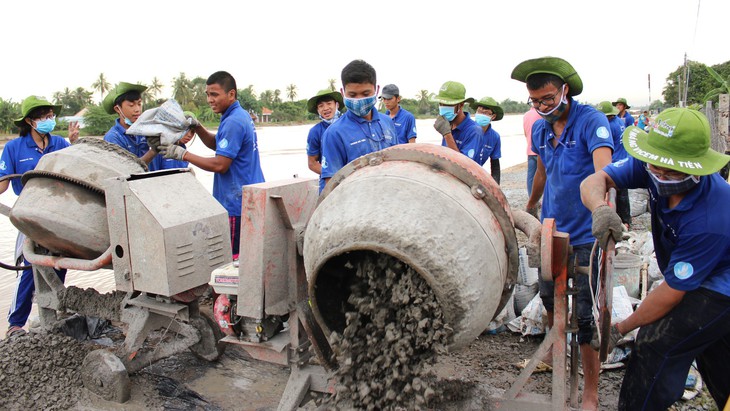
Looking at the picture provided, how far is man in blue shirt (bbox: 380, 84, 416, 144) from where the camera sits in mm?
5512

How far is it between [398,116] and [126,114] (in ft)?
9.07

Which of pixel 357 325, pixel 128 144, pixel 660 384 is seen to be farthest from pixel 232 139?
pixel 660 384

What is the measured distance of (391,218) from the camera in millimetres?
1975

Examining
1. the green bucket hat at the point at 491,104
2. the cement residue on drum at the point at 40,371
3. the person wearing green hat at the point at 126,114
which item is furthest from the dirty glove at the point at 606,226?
the green bucket hat at the point at 491,104

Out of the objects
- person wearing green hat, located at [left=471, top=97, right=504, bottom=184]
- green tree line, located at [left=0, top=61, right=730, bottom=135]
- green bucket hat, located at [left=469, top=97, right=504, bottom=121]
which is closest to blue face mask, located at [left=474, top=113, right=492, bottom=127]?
person wearing green hat, located at [left=471, top=97, right=504, bottom=184]

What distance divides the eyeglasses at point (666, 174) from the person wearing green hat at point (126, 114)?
340 centimetres

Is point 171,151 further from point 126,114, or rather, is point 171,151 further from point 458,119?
point 458,119

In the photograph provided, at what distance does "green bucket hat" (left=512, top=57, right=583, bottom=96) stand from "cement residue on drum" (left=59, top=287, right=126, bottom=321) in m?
2.84

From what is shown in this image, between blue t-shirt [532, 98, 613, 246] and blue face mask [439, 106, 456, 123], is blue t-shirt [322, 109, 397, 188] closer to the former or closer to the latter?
blue t-shirt [532, 98, 613, 246]

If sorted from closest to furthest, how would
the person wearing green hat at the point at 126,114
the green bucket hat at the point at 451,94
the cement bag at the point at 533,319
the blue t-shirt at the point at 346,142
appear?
the blue t-shirt at the point at 346,142, the cement bag at the point at 533,319, the person wearing green hat at the point at 126,114, the green bucket hat at the point at 451,94

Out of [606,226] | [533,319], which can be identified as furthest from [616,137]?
[606,226]

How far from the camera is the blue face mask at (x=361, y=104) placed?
9.88 feet

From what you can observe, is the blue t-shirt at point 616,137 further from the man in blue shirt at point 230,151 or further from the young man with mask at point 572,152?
the man in blue shirt at point 230,151

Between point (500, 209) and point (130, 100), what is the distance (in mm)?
3269
